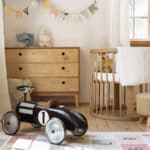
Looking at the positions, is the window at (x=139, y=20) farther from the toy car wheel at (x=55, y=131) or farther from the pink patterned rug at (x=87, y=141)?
the toy car wheel at (x=55, y=131)

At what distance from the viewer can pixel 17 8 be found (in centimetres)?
440

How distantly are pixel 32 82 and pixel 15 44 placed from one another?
2.17 feet

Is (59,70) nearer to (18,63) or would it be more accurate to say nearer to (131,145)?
(18,63)

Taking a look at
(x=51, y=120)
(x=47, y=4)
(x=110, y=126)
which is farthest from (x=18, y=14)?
(x=51, y=120)

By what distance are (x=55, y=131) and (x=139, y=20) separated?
258 centimetres

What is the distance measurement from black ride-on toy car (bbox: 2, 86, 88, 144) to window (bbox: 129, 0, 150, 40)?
2223 mm

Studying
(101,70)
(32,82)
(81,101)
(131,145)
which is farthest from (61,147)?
(81,101)

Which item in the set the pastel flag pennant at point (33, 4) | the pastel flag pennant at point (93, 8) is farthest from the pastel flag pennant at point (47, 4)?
the pastel flag pennant at point (93, 8)

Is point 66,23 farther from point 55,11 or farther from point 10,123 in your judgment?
point 10,123

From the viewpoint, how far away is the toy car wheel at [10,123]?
276cm

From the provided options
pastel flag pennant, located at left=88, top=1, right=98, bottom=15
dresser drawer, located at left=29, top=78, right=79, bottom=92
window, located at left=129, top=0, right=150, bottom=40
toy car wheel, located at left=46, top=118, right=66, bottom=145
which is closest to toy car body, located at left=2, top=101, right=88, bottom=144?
toy car wheel, located at left=46, top=118, right=66, bottom=145

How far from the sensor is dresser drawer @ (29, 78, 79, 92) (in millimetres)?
4090

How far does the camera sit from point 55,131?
8.21 ft

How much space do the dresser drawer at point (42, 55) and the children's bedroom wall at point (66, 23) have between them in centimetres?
36
